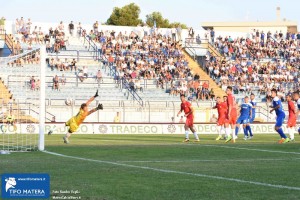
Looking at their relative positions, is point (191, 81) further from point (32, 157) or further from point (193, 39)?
point (32, 157)

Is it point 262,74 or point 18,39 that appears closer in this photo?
point 18,39

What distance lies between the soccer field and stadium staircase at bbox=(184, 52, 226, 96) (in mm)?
36192

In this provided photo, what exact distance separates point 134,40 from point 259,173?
46.9 m

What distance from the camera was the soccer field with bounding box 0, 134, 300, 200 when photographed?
12594 millimetres

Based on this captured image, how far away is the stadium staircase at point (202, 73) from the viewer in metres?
60.1

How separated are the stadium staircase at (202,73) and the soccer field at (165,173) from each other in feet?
119

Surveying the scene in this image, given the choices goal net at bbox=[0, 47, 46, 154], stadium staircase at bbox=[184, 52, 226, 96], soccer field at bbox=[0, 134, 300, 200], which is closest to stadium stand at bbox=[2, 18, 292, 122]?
stadium staircase at bbox=[184, 52, 226, 96]

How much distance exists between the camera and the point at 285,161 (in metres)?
19.8

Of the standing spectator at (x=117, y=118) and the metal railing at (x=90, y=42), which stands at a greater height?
the metal railing at (x=90, y=42)

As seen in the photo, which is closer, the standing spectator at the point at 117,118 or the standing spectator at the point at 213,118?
the standing spectator at the point at 117,118

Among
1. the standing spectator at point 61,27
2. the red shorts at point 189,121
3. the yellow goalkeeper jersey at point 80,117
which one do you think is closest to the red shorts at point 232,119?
the red shorts at point 189,121

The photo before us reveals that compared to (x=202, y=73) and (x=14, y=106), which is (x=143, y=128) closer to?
(x=14, y=106)

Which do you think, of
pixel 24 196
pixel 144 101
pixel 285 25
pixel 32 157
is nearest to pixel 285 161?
pixel 32 157

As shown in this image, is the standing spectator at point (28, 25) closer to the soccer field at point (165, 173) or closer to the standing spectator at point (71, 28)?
the standing spectator at point (71, 28)
